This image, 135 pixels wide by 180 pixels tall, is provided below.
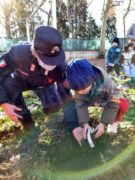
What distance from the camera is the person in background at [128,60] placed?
31.6ft

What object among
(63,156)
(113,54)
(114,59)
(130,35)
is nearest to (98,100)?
(63,156)

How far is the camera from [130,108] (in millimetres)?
4762

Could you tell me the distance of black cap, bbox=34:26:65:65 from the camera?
291 centimetres

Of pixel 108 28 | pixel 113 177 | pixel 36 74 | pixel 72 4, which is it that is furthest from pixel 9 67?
pixel 108 28

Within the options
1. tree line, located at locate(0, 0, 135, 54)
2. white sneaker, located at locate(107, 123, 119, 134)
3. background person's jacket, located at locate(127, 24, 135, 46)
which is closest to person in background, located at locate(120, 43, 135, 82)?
background person's jacket, located at locate(127, 24, 135, 46)

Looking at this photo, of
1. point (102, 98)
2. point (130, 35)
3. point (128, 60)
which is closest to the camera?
point (102, 98)

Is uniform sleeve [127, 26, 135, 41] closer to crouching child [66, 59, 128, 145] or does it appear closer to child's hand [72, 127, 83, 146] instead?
crouching child [66, 59, 128, 145]

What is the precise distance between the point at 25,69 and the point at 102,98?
0.77 m

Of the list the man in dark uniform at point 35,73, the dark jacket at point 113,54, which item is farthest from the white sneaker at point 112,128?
the dark jacket at point 113,54

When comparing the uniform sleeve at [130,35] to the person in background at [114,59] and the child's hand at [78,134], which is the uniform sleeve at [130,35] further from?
the child's hand at [78,134]

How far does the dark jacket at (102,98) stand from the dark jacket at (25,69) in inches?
15.1

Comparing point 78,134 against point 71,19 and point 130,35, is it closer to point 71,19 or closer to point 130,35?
point 130,35

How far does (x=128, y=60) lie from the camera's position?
33.1 feet

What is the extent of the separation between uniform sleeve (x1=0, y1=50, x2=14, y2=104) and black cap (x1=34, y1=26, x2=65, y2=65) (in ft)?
1.53
